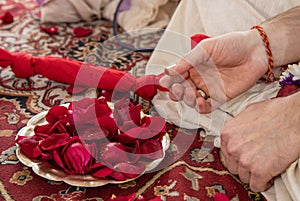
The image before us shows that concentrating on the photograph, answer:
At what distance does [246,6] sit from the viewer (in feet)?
3.43

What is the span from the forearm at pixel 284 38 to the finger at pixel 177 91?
20cm

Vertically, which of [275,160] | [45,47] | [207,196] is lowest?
[45,47]

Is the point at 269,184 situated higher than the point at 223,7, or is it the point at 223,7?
the point at 223,7

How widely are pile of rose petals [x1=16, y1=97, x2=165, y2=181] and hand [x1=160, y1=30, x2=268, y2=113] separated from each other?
118mm

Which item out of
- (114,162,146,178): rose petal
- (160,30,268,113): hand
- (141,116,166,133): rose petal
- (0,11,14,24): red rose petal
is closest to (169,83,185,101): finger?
(160,30,268,113): hand

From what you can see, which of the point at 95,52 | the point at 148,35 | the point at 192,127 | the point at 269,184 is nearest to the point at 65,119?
the point at 192,127

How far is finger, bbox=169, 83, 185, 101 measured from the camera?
0.97 metres

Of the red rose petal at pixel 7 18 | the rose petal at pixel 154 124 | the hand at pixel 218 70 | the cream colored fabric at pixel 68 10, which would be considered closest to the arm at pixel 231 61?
the hand at pixel 218 70

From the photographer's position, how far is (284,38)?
96 centimetres

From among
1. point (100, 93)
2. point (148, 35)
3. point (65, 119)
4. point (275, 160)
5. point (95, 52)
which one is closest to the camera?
point (275, 160)

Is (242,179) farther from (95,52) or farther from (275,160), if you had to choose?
(95,52)

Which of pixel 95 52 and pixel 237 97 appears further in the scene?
pixel 95 52

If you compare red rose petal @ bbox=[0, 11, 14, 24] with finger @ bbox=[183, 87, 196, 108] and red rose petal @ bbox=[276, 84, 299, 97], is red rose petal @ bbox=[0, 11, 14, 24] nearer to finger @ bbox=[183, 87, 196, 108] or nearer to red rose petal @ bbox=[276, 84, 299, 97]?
finger @ bbox=[183, 87, 196, 108]

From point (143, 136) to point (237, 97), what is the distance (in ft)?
0.83
